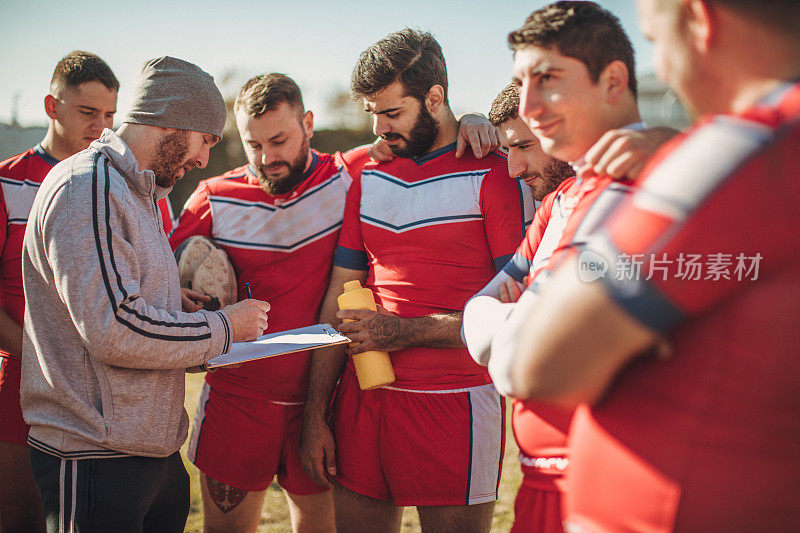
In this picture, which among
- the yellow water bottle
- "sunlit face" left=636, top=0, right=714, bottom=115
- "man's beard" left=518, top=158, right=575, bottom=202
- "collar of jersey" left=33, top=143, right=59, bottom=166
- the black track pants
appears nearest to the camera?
"sunlit face" left=636, top=0, right=714, bottom=115

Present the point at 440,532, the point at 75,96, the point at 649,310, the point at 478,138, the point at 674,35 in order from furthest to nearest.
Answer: the point at 75,96 < the point at 478,138 < the point at 440,532 < the point at 674,35 < the point at 649,310

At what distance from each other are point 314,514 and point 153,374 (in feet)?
5.09

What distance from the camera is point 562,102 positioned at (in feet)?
4.85

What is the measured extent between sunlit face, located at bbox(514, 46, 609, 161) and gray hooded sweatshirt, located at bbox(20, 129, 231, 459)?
4.44 feet

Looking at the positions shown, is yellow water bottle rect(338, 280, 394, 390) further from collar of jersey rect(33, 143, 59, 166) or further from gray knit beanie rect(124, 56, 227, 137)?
collar of jersey rect(33, 143, 59, 166)

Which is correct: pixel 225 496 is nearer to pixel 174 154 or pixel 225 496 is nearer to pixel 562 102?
pixel 174 154

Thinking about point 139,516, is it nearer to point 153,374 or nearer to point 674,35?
point 153,374

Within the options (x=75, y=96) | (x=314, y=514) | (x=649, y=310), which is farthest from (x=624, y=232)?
(x=75, y=96)

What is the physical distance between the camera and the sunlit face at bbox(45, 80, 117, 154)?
3541 millimetres

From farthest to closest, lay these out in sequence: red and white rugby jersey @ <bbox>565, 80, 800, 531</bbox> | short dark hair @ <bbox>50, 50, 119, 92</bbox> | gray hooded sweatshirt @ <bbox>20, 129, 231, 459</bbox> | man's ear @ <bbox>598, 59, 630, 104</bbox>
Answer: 1. short dark hair @ <bbox>50, 50, 119, 92</bbox>
2. gray hooded sweatshirt @ <bbox>20, 129, 231, 459</bbox>
3. man's ear @ <bbox>598, 59, 630, 104</bbox>
4. red and white rugby jersey @ <bbox>565, 80, 800, 531</bbox>

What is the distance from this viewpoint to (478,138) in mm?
2881

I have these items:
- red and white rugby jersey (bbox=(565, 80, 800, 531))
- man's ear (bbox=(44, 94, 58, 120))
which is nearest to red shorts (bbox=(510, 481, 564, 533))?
red and white rugby jersey (bbox=(565, 80, 800, 531))

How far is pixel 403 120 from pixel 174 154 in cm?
109

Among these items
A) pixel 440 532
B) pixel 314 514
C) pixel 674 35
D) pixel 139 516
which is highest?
pixel 674 35
